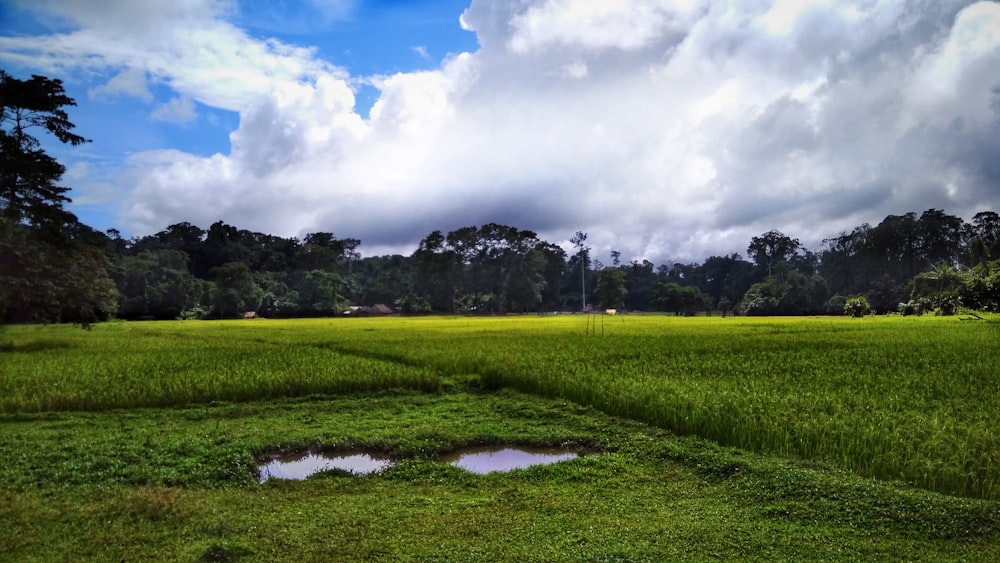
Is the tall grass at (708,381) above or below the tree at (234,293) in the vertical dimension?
below

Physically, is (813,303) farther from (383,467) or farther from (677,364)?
(383,467)

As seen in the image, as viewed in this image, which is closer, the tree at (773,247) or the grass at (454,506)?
the grass at (454,506)

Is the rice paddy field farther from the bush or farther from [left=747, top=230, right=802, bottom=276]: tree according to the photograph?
[left=747, top=230, right=802, bottom=276]: tree

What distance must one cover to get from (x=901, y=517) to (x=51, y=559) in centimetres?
761

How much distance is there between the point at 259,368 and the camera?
15297mm

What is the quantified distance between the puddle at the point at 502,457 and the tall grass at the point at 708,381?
1.96 metres

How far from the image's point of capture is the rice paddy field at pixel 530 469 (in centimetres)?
526

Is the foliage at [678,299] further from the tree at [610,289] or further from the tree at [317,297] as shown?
the tree at [317,297]

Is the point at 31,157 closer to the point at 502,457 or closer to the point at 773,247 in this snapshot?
the point at 502,457

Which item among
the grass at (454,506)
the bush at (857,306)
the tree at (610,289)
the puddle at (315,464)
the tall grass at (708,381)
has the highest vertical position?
the tree at (610,289)

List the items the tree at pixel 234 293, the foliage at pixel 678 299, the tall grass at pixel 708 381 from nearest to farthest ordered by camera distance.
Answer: the tall grass at pixel 708 381 < the tree at pixel 234 293 < the foliage at pixel 678 299

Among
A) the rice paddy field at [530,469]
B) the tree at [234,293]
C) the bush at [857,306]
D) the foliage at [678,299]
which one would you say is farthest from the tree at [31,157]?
the foliage at [678,299]

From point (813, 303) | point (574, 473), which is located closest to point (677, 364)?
point (574, 473)

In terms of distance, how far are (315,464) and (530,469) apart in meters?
3.35
